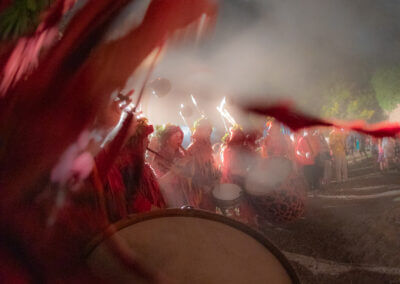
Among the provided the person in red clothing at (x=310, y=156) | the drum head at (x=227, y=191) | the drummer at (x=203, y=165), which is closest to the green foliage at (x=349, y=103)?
the person in red clothing at (x=310, y=156)

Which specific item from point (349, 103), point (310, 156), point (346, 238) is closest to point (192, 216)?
point (346, 238)

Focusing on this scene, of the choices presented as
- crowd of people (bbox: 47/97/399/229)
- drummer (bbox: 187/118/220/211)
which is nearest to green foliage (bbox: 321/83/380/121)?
crowd of people (bbox: 47/97/399/229)

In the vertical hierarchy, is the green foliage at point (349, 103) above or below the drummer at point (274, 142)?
above

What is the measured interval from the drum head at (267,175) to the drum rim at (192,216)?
2311mm

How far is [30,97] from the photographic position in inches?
65.6

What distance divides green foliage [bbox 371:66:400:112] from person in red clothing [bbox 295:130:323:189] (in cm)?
1849

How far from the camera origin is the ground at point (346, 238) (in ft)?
10.1

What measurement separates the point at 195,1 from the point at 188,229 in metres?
2.65

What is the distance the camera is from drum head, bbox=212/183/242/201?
3564 millimetres

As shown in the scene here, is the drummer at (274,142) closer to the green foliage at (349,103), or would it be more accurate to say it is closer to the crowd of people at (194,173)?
the crowd of people at (194,173)

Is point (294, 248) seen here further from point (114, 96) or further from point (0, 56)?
point (0, 56)

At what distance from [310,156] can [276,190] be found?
13.7 feet

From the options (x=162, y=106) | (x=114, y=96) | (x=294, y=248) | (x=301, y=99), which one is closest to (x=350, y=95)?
(x=301, y=99)

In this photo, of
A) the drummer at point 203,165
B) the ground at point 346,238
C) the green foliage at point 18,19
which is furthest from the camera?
the drummer at point 203,165
